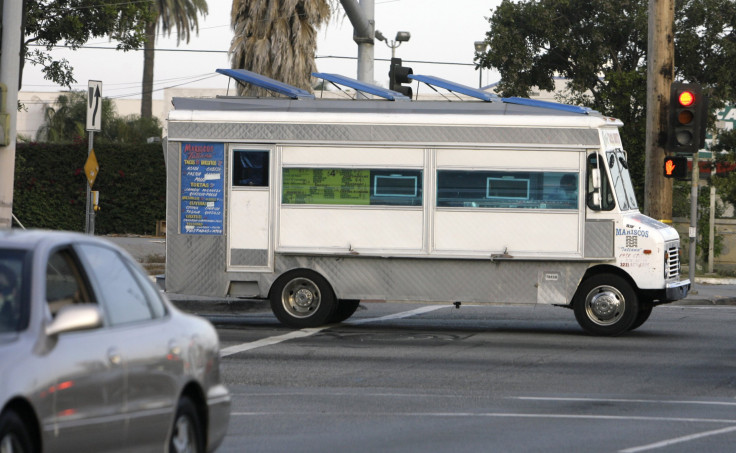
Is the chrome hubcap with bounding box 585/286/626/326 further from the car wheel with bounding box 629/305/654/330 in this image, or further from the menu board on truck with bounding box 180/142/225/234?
the menu board on truck with bounding box 180/142/225/234

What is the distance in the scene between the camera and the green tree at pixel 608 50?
33438mm

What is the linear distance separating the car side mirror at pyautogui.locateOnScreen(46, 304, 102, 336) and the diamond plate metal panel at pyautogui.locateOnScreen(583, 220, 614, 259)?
11.5 metres

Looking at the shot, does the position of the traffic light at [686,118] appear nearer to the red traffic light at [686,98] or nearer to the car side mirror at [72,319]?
the red traffic light at [686,98]

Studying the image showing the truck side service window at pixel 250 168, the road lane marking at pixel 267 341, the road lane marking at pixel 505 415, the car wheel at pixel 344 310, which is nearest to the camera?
the road lane marking at pixel 505 415

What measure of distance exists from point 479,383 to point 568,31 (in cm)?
2391

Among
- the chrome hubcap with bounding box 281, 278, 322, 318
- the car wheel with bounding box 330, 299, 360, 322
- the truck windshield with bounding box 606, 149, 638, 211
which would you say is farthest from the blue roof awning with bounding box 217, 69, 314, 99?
the truck windshield with bounding box 606, 149, 638, 211

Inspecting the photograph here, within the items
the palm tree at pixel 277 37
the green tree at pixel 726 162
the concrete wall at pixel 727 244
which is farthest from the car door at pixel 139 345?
the green tree at pixel 726 162

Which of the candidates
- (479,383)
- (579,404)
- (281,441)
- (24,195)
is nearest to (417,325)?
(479,383)

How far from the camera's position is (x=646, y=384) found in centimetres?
1209

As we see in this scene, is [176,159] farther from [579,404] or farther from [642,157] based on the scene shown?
[642,157]

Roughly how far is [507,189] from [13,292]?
1128 centimetres

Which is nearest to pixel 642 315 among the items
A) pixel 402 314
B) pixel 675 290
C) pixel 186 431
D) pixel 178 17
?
pixel 675 290

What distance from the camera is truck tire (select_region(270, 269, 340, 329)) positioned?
654 inches

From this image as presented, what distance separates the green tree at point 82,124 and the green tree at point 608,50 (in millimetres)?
23638
